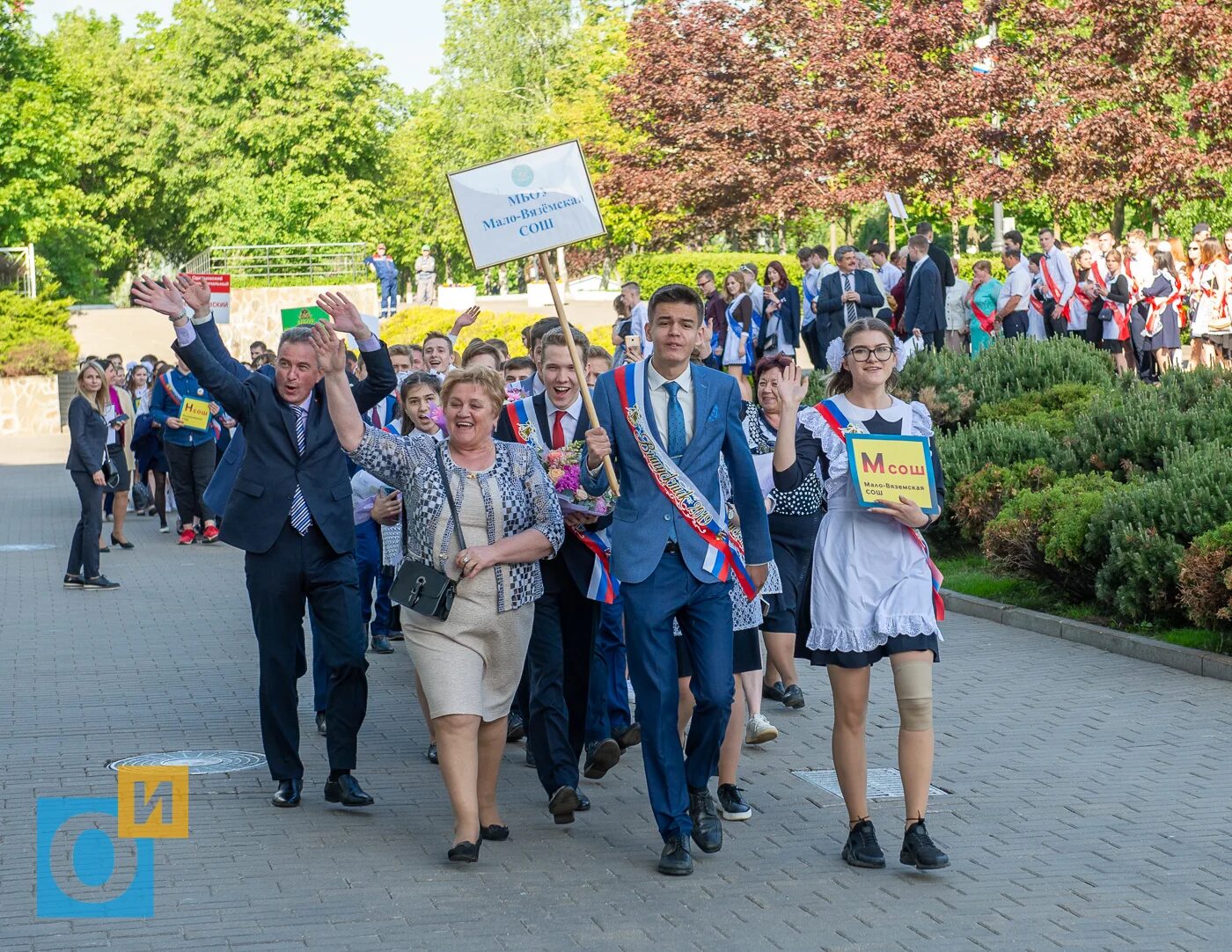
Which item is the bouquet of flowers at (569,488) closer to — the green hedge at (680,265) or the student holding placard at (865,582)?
the student holding placard at (865,582)

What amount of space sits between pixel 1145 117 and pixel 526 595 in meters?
28.4

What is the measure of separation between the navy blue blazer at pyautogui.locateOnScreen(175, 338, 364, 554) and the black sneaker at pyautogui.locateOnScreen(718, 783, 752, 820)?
6.12 feet

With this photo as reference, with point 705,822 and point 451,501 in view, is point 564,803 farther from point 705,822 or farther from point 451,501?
point 451,501

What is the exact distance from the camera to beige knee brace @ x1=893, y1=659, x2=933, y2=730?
20.6 ft

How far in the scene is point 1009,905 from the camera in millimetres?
5961

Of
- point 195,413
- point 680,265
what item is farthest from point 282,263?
point 195,413

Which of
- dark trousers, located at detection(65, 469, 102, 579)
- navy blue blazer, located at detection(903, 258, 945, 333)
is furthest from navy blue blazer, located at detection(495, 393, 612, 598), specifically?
navy blue blazer, located at detection(903, 258, 945, 333)

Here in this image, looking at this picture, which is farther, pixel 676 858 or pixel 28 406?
pixel 28 406

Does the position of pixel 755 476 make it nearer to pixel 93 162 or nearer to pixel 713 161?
pixel 713 161

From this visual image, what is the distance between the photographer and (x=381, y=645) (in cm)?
1172

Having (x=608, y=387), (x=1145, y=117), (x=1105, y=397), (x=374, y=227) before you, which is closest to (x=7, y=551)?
(x=1105, y=397)

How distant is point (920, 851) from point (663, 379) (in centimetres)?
193

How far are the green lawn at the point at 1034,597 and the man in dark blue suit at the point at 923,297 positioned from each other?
21.0 ft

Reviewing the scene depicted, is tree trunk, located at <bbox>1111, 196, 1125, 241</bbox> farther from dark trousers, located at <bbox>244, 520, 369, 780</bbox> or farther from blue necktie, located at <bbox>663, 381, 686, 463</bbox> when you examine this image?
blue necktie, located at <bbox>663, 381, 686, 463</bbox>
